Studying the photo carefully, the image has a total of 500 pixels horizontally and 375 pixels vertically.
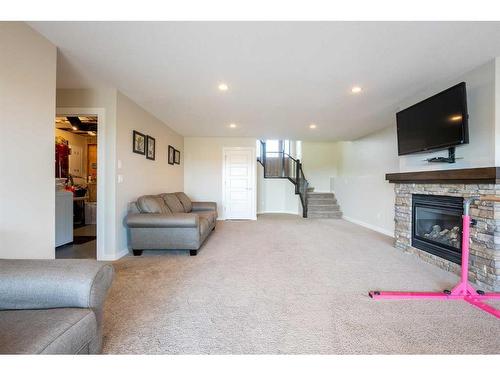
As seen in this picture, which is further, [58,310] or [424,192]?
[424,192]

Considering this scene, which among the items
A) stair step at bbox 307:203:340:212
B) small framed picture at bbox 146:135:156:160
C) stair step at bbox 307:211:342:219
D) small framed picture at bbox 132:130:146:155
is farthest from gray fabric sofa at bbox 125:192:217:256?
stair step at bbox 307:203:340:212

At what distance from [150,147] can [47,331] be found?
372 centimetres

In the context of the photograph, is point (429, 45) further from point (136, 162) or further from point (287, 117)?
point (136, 162)

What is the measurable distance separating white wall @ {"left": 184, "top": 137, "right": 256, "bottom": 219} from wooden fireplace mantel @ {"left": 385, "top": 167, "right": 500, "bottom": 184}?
3964 mm

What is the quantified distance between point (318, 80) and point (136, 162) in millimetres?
2928

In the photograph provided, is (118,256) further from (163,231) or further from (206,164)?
(206,164)

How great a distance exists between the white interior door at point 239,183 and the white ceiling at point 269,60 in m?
2.61

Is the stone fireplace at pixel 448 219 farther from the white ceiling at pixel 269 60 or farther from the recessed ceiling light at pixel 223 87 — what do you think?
the recessed ceiling light at pixel 223 87

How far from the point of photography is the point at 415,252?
3.32 metres

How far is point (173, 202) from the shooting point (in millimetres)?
4426

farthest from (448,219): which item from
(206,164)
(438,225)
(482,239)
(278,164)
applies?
(278,164)

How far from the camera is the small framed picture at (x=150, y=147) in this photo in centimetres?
414

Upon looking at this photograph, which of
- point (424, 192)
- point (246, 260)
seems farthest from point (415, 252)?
point (246, 260)

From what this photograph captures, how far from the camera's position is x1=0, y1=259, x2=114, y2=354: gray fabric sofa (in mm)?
951
